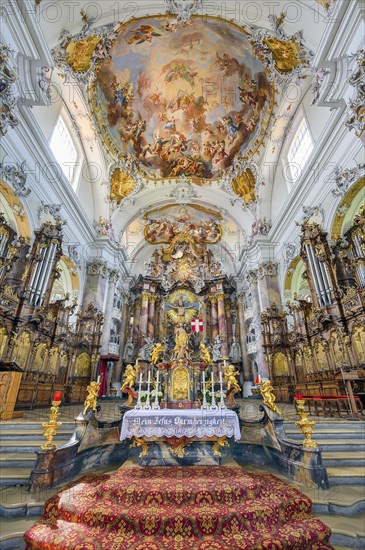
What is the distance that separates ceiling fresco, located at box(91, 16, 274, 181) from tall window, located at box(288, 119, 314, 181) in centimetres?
188

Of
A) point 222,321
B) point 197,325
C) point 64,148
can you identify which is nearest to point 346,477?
point 197,325

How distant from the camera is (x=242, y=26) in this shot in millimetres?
10633

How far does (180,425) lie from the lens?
4.64 metres

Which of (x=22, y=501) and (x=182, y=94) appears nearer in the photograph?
(x=22, y=501)

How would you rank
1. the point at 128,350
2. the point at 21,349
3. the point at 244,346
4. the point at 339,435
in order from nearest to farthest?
the point at 339,435, the point at 21,349, the point at 128,350, the point at 244,346

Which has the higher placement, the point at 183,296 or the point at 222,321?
Answer: the point at 183,296

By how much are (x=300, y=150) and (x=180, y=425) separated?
13.3m

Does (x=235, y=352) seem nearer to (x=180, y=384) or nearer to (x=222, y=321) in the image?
(x=222, y=321)

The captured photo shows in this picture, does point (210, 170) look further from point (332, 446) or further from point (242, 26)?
point (332, 446)

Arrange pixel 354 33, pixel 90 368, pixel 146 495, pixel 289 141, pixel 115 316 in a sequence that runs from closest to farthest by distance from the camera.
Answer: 1. pixel 146 495
2. pixel 354 33
3. pixel 90 368
4. pixel 289 141
5. pixel 115 316

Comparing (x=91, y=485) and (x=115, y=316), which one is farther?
(x=115, y=316)

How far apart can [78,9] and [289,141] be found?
1040 centimetres

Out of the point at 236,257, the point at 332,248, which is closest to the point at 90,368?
the point at 332,248

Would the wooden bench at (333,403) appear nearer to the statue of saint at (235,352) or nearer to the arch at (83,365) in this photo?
the statue of saint at (235,352)
